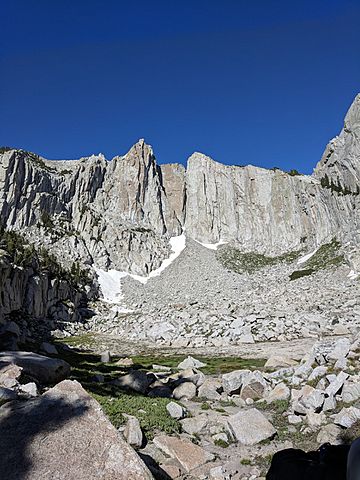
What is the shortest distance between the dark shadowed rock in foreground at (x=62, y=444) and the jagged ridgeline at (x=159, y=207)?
6137 cm

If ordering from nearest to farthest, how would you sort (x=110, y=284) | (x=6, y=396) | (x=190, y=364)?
(x=6, y=396)
(x=190, y=364)
(x=110, y=284)

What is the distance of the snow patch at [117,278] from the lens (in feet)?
270

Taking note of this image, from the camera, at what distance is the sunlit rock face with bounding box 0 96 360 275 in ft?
315

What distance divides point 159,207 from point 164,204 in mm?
5396

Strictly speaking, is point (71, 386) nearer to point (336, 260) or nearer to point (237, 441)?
point (237, 441)

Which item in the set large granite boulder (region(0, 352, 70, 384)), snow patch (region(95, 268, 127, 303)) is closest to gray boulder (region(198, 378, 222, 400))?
large granite boulder (region(0, 352, 70, 384))

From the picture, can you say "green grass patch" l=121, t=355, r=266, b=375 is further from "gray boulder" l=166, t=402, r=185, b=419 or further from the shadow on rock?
the shadow on rock

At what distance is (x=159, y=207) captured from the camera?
130 metres

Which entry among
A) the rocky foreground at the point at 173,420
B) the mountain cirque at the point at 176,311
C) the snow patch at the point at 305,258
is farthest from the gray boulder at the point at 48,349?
the snow patch at the point at 305,258

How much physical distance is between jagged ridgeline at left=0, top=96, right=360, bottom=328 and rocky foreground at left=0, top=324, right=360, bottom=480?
5497cm

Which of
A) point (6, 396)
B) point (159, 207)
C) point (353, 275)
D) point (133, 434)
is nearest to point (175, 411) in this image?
point (133, 434)

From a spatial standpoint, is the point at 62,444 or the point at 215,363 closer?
the point at 62,444

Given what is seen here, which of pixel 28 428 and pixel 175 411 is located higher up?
A: pixel 28 428

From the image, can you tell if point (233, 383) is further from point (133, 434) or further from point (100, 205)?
point (100, 205)
